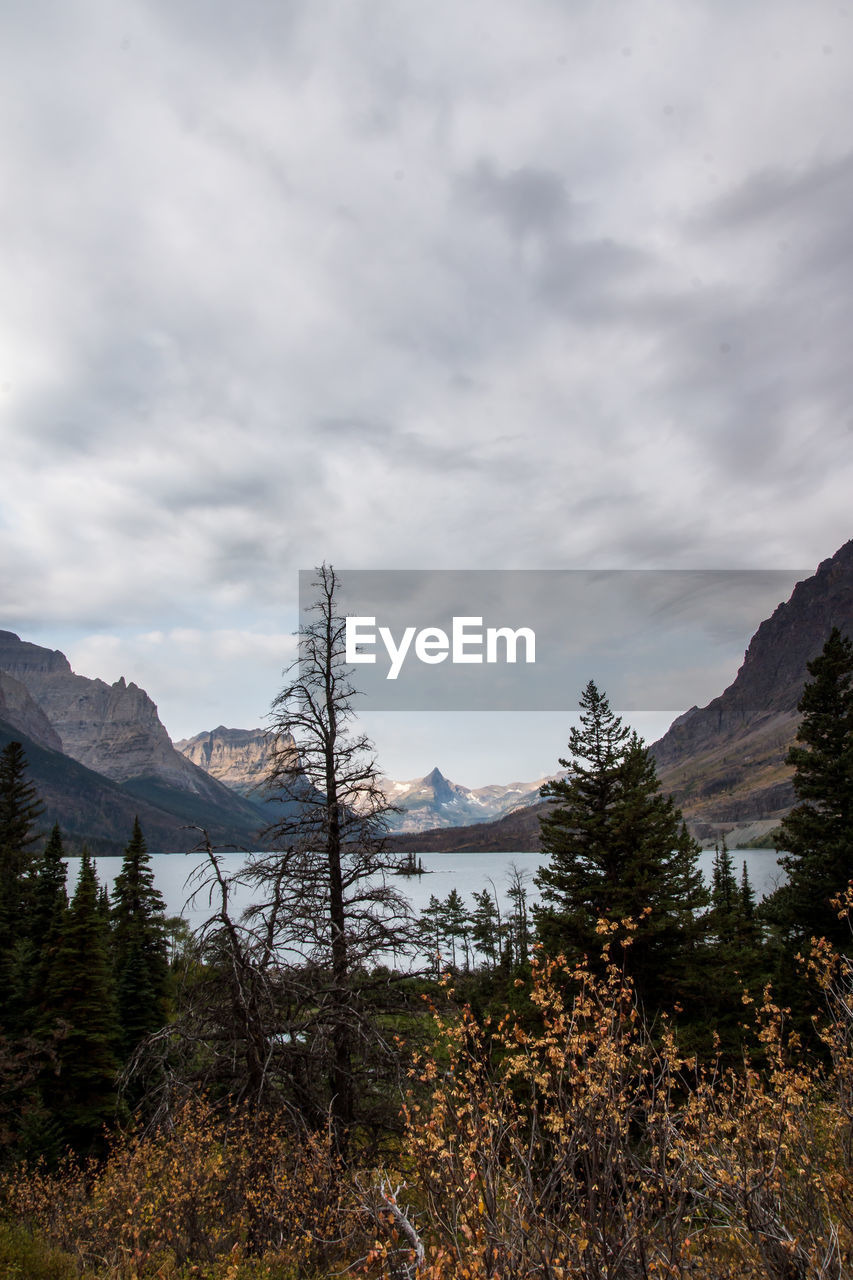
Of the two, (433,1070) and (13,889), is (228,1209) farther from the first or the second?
(13,889)

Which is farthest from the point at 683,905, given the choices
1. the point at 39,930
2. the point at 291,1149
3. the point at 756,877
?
the point at 756,877

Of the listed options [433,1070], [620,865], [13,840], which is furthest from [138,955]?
[433,1070]

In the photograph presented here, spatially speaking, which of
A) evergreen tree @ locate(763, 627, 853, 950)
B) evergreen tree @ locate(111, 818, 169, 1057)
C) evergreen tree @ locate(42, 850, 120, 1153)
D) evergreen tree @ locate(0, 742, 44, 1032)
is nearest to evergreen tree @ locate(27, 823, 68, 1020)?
evergreen tree @ locate(0, 742, 44, 1032)

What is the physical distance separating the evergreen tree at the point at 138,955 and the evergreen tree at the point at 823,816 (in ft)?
93.0

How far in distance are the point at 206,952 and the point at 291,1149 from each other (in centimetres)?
429

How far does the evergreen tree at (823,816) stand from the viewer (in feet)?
70.6

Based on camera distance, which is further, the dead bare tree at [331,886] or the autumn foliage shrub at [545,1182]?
the dead bare tree at [331,886]

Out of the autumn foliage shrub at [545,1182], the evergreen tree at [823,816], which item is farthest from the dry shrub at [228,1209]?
the evergreen tree at [823,816]

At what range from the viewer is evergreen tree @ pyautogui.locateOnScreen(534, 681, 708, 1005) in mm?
21438

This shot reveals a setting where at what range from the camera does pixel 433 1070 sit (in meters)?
5.96

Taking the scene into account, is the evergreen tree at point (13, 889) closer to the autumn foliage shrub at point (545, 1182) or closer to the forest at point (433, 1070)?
the forest at point (433, 1070)

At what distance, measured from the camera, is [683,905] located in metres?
22.0

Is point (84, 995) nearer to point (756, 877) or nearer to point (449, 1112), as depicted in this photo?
point (449, 1112)

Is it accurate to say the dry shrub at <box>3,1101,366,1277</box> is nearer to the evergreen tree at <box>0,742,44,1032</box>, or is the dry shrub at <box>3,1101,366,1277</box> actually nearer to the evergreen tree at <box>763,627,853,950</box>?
the evergreen tree at <box>763,627,853,950</box>
